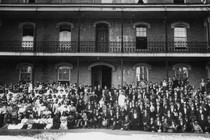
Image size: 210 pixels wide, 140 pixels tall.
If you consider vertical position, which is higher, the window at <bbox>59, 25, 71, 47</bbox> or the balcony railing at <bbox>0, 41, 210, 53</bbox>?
the window at <bbox>59, 25, 71, 47</bbox>

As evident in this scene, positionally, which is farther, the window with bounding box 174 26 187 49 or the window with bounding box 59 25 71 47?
the window with bounding box 59 25 71 47

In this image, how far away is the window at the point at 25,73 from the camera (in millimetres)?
19250

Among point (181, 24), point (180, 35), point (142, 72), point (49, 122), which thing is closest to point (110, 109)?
point (49, 122)

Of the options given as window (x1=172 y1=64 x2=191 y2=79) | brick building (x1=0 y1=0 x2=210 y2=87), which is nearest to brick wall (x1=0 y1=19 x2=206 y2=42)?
brick building (x1=0 y1=0 x2=210 y2=87)

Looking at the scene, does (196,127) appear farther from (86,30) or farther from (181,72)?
(86,30)

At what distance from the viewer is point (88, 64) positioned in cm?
1914

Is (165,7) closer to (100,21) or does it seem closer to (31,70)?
(100,21)

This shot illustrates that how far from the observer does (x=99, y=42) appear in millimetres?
18672

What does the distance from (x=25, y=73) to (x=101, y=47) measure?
18.9 feet

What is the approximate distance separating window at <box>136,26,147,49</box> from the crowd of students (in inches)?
191

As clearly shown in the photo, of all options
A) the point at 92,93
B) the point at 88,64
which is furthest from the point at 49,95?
the point at 88,64

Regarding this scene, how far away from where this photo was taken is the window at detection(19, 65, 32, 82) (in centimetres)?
1925

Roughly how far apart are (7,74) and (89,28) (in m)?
6.73

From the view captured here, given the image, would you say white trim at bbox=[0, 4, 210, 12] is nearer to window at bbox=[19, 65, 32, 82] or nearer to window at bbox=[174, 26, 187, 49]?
window at bbox=[174, 26, 187, 49]
